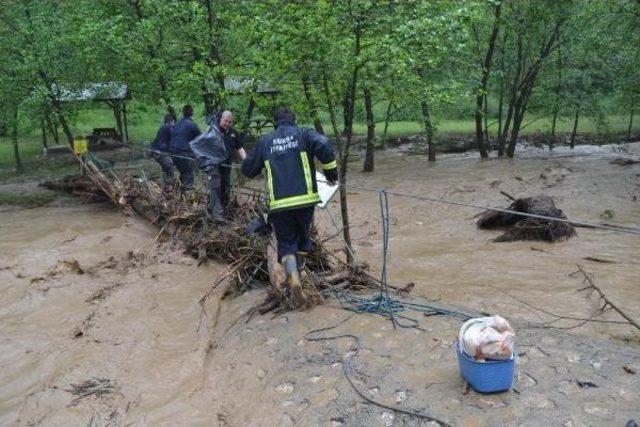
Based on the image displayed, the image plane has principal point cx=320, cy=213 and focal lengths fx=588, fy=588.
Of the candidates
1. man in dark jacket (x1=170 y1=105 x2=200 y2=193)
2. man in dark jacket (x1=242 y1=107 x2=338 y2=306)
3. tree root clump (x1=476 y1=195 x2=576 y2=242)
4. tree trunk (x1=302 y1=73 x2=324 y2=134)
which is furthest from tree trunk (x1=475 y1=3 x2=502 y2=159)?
man in dark jacket (x1=242 y1=107 x2=338 y2=306)

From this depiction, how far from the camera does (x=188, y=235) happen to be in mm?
8555

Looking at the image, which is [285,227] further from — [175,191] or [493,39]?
[493,39]

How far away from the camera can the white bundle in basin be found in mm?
3557

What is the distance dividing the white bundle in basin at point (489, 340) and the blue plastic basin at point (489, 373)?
0.13 ft

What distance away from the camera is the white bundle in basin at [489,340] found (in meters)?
3.56

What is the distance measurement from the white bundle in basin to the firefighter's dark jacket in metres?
2.28

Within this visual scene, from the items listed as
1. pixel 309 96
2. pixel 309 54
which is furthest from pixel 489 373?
pixel 309 96

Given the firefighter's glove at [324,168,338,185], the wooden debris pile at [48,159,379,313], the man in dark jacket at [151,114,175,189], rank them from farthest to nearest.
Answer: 1. the man in dark jacket at [151,114,175,189]
2. the wooden debris pile at [48,159,379,313]
3. the firefighter's glove at [324,168,338,185]

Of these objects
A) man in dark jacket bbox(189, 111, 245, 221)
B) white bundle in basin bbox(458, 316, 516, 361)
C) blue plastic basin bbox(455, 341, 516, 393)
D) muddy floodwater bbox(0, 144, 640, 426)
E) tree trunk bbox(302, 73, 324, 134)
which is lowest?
muddy floodwater bbox(0, 144, 640, 426)

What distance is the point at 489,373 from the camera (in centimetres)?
361

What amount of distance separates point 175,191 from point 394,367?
6577 millimetres

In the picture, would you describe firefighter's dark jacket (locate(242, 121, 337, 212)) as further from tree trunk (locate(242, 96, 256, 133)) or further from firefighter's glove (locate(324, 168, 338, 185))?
tree trunk (locate(242, 96, 256, 133))

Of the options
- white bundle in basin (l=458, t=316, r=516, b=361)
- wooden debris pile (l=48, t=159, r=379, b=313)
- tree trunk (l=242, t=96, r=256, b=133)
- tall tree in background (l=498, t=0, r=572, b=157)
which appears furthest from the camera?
tall tree in background (l=498, t=0, r=572, b=157)

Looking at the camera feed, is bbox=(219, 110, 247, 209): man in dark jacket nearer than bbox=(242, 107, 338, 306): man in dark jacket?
No
